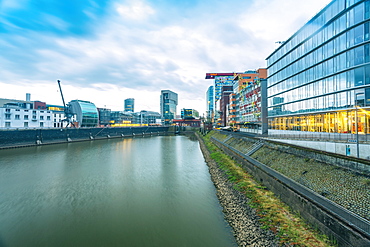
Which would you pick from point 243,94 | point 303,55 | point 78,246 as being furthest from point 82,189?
point 243,94

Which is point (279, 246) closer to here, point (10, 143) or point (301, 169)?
point (301, 169)

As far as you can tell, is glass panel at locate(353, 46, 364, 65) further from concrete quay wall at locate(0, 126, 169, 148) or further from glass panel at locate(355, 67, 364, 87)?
concrete quay wall at locate(0, 126, 169, 148)

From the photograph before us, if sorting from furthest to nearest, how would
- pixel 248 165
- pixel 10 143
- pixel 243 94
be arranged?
1. pixel 243 94
2. pixel 10 143
3. pixel 248 165

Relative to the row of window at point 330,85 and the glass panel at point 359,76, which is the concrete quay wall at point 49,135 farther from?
the glass panel at point 359,76

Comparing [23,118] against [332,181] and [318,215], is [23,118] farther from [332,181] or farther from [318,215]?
[332,181]

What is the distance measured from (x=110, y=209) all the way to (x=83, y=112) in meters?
120

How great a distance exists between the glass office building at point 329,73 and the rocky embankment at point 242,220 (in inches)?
817

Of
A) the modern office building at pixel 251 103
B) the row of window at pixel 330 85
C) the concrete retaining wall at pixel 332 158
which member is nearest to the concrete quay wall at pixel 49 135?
the modern office building at pixel 251 103

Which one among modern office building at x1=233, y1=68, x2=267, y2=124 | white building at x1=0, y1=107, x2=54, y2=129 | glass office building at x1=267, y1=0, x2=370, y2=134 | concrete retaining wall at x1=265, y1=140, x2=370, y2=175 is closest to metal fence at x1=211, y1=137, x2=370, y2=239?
concrete retaining wall at x1=265, y1=140, x2=370, y2=175

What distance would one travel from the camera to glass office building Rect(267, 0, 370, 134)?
28100 millimetres

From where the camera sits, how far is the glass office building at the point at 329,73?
1106 inches

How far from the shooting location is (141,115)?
7731 inches

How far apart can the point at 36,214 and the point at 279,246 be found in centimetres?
2086

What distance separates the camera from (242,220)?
13.9 meters
